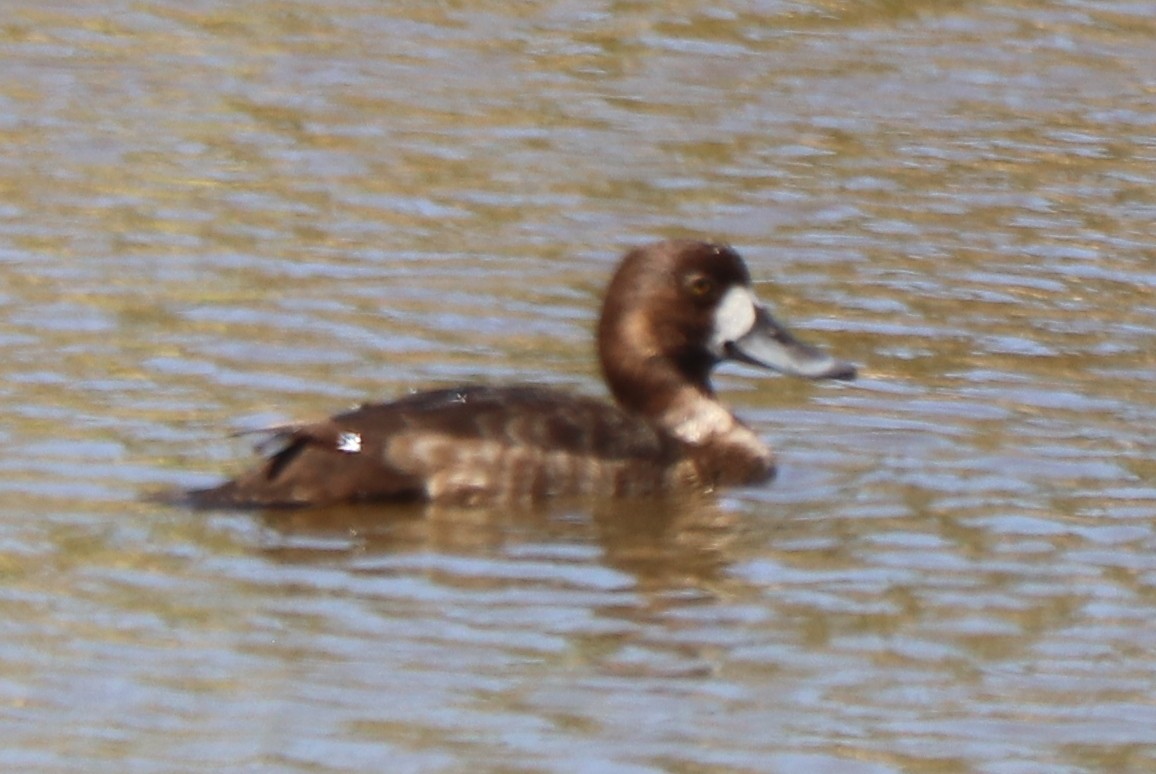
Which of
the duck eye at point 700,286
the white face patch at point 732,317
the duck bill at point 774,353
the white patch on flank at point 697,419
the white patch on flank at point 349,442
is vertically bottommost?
the white patch on flank at point 697,419

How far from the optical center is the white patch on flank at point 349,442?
26.4 ft

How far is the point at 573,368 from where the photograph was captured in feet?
31.3

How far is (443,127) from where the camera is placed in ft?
39.6

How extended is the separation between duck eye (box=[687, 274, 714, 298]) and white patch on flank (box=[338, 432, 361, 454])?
1.26m

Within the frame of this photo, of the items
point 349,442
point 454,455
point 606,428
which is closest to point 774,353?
point 606,428

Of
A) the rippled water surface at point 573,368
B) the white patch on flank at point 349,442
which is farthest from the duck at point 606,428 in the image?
the rippled water surface at point 573,368

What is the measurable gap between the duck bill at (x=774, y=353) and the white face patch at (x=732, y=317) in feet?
0.07

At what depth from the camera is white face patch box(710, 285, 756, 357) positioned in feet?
29.2

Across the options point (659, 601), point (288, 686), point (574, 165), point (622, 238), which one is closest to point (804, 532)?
point (659, 601)

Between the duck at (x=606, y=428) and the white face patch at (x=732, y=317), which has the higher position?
the white face patch at (x=732, y=317)

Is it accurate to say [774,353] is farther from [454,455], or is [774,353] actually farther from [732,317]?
[454,455]

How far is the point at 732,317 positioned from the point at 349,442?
4.57ft

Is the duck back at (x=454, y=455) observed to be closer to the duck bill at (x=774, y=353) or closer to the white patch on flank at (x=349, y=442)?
the white patch on flank at (x=349, y=442)

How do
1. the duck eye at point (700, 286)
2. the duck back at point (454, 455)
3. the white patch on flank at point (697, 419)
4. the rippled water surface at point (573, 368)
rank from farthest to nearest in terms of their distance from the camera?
the duck eye at point (700, 286), the white patch on flank at point (697, 419), the duck back at point (454, 455), the rippled water surface at point (573, 368)
